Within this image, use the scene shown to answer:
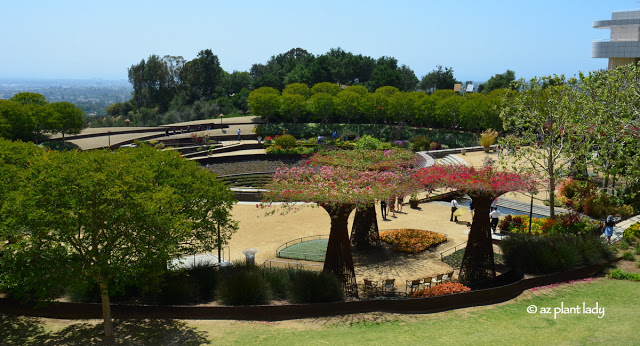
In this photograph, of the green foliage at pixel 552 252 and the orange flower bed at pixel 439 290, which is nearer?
the orange flower bed at pixel 439 290

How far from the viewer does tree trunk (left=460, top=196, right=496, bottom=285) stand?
62.5ft

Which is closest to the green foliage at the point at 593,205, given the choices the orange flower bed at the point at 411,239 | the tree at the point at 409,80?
the orange flower bed at the point at 411,239

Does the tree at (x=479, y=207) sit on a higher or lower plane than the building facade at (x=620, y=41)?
lower

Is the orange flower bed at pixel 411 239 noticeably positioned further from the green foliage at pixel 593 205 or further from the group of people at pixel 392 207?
the green foliage at pixel 593 205

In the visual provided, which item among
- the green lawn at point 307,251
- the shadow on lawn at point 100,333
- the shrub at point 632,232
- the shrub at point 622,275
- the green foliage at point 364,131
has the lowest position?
the shadow on lawn at point 100,333

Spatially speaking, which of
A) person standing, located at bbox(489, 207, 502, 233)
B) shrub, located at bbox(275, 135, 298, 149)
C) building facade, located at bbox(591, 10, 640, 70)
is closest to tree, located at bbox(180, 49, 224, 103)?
shrub, located at bbox(275, 135, 298, 149)

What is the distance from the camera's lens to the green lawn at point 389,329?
14.0 meters

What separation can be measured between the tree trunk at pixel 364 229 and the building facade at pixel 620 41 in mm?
32703

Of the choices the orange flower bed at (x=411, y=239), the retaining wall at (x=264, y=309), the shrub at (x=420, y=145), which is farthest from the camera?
the shrub at (x=420, y=145)

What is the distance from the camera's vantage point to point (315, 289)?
54.7 feet

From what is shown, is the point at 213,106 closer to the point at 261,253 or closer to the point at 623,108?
the point at 261,253

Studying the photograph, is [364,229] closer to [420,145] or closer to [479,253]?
[479,253]

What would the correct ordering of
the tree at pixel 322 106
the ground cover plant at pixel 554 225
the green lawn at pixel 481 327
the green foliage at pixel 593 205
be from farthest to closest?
the tree at pixel 322 106 < the green foliage at pixel 593 205 < the ground cover plant at pixel 554 225 < the green lawn at pixel 481 327

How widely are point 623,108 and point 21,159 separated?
2260 centimetres
